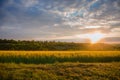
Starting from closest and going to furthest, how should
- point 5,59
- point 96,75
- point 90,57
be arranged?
point 96,75 → point 5,59 → point 90,57

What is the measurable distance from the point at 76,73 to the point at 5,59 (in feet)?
49.7

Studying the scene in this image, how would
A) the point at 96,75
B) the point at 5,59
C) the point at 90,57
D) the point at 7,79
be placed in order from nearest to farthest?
the point at 7,79, the point at 96,75, the point at 5,59, the point at 90,57

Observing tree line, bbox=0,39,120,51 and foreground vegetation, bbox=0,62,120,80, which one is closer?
foreground vegetation, bbox=0,62,120,80

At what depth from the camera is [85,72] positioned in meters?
19.2

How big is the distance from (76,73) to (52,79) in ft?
10.6

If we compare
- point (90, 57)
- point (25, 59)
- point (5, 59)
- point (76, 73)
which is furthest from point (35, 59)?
point (76, 73)

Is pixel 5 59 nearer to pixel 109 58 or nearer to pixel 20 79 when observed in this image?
pixel 20 79

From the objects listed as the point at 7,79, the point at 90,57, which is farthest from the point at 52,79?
the point at 90,57

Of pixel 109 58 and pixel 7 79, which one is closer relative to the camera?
pixel 7 79

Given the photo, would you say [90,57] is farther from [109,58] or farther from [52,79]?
[52,79]

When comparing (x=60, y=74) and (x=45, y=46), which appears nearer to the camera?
(x=60, y=74)

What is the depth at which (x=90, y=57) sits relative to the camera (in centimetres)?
3475

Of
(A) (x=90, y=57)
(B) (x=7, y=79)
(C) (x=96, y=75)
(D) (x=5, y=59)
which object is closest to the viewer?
(B) (x=7, y=79)

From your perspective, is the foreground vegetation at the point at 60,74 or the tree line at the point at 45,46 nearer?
the foreground vegetation at the point at 60,74
